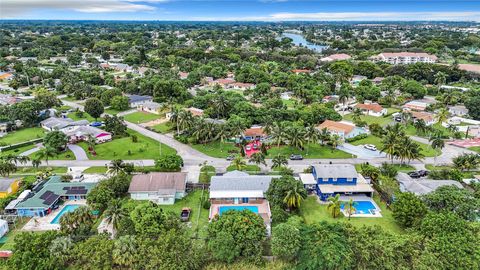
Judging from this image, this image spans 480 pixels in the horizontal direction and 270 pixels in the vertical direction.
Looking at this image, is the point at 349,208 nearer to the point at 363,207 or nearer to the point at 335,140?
the point at 363,207

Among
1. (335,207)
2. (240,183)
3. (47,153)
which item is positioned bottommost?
(335,207)

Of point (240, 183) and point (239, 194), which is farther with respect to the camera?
point (240, 183)

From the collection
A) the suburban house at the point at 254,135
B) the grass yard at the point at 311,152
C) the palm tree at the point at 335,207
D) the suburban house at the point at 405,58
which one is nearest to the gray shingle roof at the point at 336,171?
the palm tree at the point at 335,207

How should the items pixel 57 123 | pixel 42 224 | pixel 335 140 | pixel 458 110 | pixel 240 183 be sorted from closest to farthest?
pixel 42 224 < pixel 240 183 < pixel 335 140 < pixel 57 123 < pixel 458 110

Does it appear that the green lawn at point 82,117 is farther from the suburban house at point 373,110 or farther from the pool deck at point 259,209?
the suburban house at point 373,110

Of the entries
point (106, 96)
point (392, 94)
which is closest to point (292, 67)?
point (392, 94)

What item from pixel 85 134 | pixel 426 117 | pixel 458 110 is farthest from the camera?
pixel 458 110

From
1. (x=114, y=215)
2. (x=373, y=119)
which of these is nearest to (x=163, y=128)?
(x=114, y=215)

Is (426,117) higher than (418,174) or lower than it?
higher
